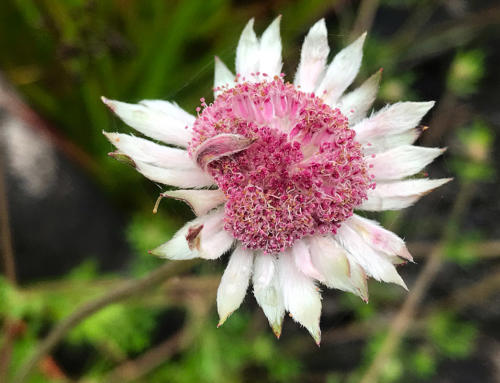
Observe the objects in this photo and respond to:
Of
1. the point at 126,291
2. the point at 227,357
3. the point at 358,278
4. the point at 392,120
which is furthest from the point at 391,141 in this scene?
the point at 227,357

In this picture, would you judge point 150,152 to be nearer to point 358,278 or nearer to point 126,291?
point 126,291

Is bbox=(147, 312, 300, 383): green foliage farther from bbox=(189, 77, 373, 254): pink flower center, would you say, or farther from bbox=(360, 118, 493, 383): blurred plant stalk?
bbox=(189, 77, 373, 254): pink flower center

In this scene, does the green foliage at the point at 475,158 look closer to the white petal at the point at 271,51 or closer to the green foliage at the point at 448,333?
the green foliage at the point at 448,333

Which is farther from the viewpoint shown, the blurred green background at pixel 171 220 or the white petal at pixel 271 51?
the blurred green background at pixel 171 220

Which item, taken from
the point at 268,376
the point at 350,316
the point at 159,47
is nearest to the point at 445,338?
the point at 350,316

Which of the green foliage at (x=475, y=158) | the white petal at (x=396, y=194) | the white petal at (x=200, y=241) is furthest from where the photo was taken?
the green foliage at (x=475, y=158)

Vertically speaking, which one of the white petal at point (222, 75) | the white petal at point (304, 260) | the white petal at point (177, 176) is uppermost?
the white petal at point (222, 75)

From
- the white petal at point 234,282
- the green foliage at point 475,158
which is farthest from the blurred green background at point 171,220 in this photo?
the white petal at point 234,282
